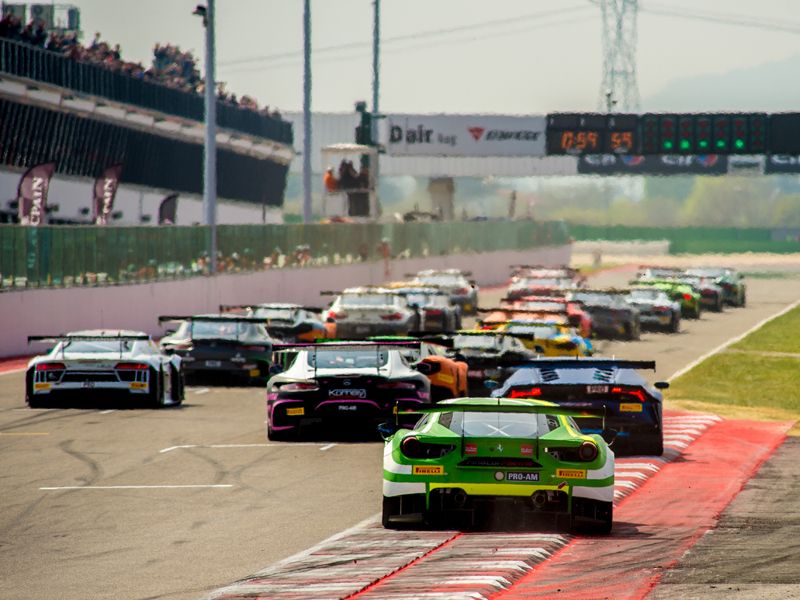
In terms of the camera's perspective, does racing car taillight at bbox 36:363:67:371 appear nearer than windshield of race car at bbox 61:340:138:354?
Yes

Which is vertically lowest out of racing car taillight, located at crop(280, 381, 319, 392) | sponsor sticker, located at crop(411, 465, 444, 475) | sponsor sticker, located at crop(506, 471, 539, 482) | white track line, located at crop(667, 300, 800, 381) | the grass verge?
the grass verge

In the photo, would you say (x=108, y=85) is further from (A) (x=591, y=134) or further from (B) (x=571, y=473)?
(B) (x=571, y=473)

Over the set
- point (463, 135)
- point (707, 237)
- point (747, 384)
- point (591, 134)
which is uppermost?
point (463, 135)

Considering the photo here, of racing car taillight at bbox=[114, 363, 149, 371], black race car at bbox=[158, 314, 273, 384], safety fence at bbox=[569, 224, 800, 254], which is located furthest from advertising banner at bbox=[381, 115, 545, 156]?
safety fence at bbox=[569, 224, 800, 254]

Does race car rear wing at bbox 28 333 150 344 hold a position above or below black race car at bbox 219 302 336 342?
above

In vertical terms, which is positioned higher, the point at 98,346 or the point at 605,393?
the point at 98,346

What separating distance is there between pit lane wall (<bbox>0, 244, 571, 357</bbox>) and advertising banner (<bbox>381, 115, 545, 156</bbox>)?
10.1m

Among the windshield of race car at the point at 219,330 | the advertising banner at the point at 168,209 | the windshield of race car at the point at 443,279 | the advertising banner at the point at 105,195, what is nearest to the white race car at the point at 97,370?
the windshield of race car at the point at 219,330

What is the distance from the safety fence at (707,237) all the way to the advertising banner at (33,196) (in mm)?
99971

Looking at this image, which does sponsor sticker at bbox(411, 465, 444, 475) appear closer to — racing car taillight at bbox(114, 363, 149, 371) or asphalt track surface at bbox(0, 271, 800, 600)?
asphalt track surface at bbox(0, 271, 800, 600)

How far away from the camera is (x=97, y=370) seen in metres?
25.0

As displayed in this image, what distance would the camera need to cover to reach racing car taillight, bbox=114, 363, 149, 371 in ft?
82.4

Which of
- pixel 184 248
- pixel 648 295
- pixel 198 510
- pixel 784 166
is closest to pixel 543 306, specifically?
pixel 648 295

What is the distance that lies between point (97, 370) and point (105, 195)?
102 ft
